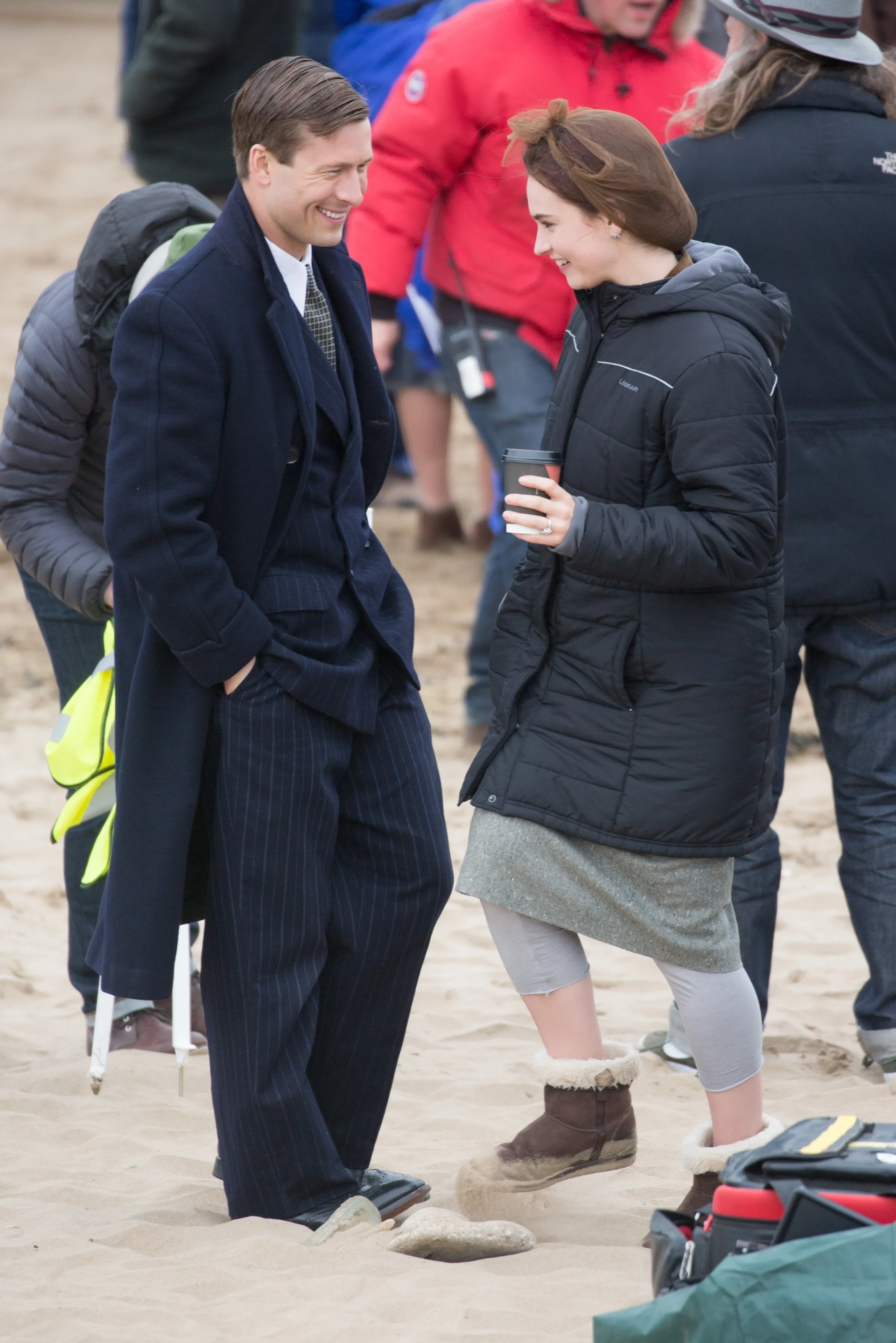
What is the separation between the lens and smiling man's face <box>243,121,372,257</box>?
2.50m

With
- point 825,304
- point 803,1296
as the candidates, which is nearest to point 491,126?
point 825,304

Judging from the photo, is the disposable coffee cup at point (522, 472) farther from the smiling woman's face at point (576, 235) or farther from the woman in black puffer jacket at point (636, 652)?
the smiling woman's face at point (576, 235)

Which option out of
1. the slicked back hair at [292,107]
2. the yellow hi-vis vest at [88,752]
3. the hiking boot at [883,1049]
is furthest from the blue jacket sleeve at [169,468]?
the hiking boot at [883,1049]

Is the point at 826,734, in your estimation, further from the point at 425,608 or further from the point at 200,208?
the point at 425,608

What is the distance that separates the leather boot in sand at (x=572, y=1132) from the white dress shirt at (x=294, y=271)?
1.22 metres

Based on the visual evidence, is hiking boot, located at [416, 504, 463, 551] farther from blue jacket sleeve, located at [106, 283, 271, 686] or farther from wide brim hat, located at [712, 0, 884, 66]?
blue jacket sleeve, located at [106, 283, 271, 686]

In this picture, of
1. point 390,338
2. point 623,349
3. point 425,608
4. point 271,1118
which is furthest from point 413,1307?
point 425,608

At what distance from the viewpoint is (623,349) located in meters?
2.55

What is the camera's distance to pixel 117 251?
3.24 m

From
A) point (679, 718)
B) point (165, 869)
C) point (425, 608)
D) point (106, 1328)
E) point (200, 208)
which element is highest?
point (200, 208)

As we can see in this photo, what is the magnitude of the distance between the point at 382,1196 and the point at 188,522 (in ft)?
3.84

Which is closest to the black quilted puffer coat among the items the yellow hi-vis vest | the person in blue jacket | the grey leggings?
the grey leggings

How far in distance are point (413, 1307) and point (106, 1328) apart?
0.44 metres

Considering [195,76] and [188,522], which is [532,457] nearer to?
[188,522]
